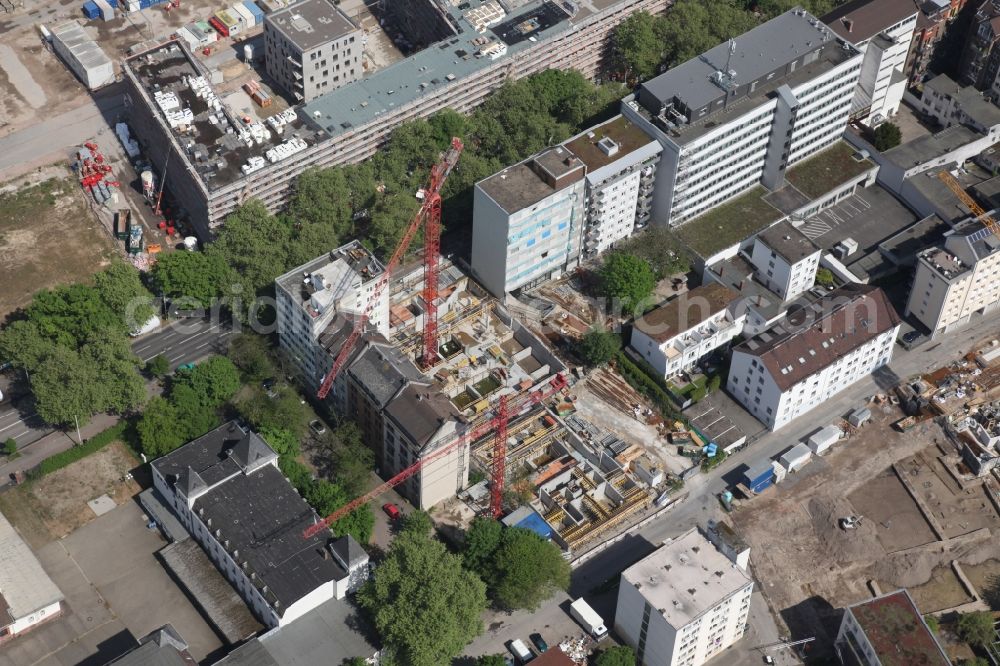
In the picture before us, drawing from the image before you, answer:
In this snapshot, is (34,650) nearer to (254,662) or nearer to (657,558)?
(254,662)

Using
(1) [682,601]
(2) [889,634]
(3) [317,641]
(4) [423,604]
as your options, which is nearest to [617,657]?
(1) [682,601]

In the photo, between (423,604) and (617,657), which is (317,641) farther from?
(617,657)

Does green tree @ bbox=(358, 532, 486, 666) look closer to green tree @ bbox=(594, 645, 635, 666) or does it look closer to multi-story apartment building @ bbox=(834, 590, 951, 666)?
green tree @ bbox=(594, 645, 635, 666)

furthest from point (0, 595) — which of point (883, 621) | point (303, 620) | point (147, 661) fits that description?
point (883, 621)

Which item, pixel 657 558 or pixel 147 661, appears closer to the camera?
pixel 147 661

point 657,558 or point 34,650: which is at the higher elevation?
point 657,558

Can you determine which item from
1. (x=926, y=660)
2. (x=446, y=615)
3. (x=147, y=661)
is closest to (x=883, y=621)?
(x=926, y=660)
